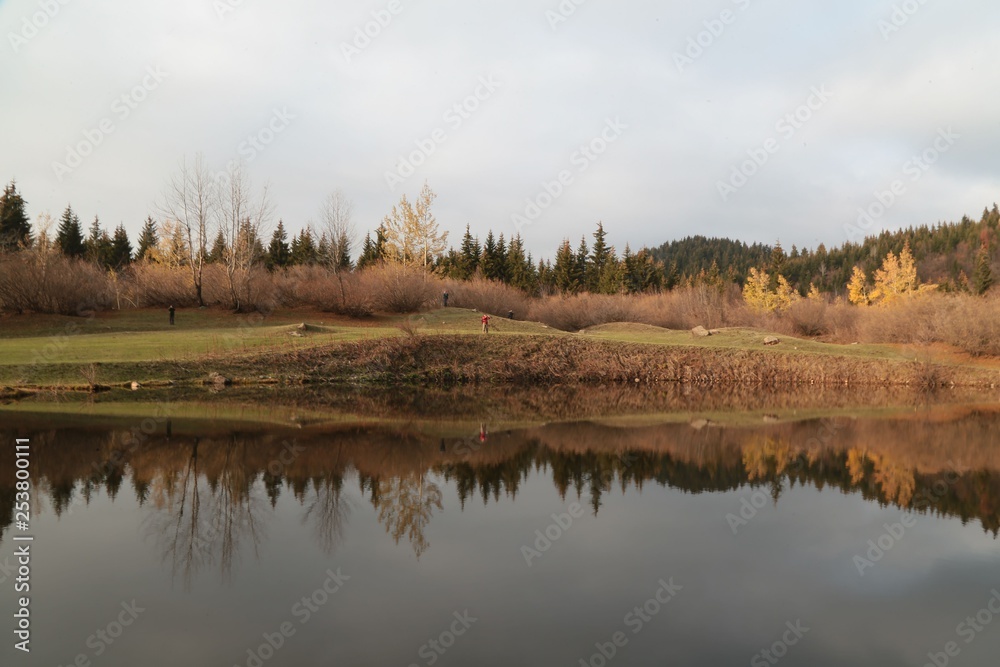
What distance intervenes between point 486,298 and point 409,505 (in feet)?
134

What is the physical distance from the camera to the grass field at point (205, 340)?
23.8 metres

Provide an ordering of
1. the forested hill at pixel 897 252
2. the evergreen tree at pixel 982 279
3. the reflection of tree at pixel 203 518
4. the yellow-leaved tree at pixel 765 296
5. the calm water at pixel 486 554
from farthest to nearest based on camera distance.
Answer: the forested hill at pixel 897 252 < the evergreen tree at pixel 982 279 < the yellow-leaved tree at pixel 765 296 < the reflection of tree at pixel 203 518 < the calm water at pixel 486 554

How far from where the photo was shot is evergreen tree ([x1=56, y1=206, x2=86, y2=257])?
207 feet

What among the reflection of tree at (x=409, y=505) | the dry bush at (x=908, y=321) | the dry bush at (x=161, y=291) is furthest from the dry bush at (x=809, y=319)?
the reflection of tree at (x=409, y=505)

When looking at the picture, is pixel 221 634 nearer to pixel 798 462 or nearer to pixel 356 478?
pixel 356 478

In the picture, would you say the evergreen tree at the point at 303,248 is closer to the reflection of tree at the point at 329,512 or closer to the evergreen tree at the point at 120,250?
the evergreen tree at the point at 120,250

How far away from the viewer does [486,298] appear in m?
51.0

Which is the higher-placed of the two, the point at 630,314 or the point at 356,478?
the point at 630,314

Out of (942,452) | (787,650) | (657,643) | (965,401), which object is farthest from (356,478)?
(965,401)

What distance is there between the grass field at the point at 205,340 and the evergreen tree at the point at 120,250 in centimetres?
3326

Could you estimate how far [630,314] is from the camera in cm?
5538

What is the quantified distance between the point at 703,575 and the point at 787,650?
1763 millimetres

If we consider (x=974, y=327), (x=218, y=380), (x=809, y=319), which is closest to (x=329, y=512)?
(x=218, y=380)

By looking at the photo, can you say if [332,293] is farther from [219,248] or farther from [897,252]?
[897,252]
